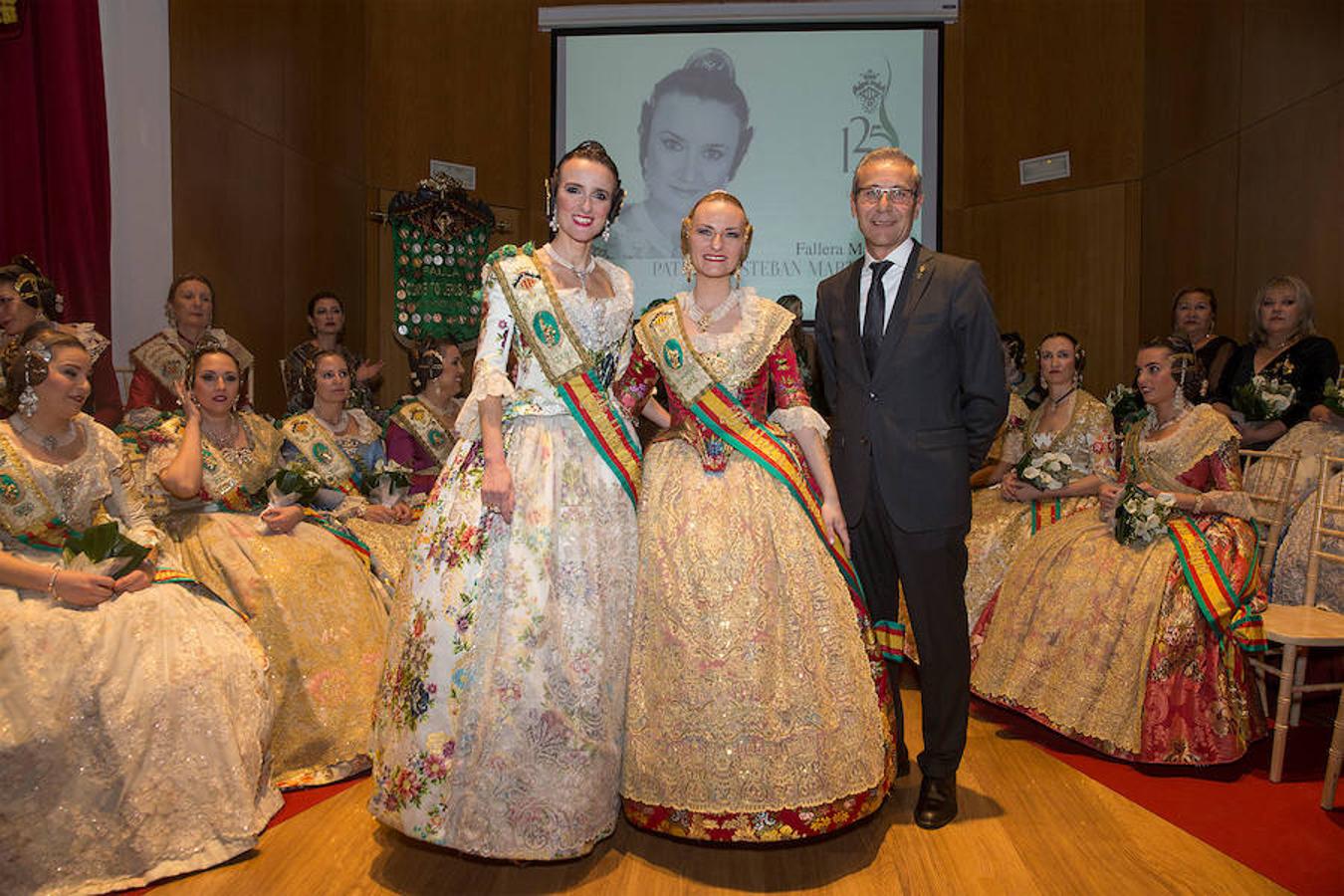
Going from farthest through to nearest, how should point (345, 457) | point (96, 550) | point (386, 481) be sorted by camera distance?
point (386, 481) < point (345, 457) < point (96, 550)

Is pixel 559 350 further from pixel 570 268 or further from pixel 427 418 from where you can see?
pixel 427 418

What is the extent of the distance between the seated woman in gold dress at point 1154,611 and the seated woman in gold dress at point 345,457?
7.49ft

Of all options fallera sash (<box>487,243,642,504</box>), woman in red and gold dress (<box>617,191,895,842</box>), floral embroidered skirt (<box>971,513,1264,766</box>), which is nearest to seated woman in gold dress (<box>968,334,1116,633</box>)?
floral embroidered skirt (<box>971,513,1264,766</box>)

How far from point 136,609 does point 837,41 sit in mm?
6195

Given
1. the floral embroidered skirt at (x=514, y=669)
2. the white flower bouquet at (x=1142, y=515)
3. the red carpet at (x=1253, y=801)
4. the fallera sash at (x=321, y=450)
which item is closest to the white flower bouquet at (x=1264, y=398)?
the white flower bouquet at (x=1142, y=515)

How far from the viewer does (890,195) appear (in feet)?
9.09

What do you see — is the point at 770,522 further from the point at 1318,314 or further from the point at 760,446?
the point at 1318,314

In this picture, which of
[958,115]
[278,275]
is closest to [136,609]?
[278,275]

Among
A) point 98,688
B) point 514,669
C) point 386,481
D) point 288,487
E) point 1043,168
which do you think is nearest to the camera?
point 514,669

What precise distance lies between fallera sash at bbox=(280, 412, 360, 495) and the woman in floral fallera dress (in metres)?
1.52

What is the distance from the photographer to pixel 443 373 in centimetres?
463

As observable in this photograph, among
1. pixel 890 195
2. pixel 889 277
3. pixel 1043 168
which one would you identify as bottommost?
pixel 889 277

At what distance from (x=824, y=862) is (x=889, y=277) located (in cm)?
159

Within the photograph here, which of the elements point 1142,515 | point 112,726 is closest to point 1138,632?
point 1142,515
